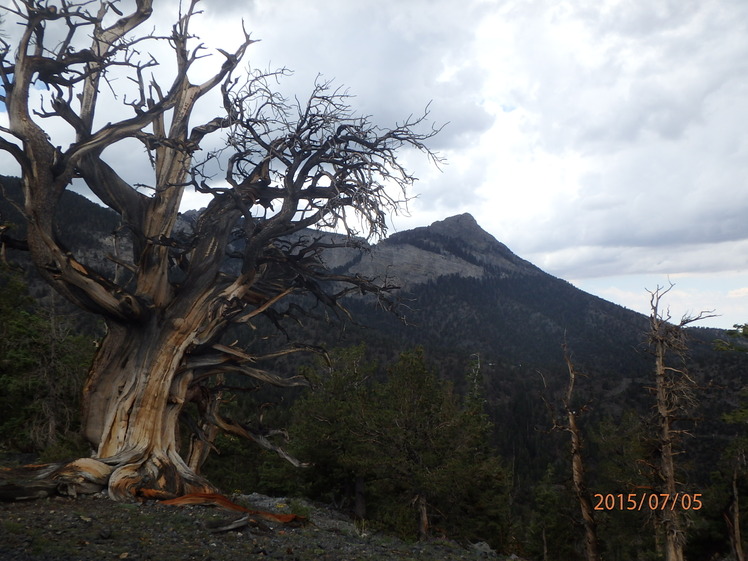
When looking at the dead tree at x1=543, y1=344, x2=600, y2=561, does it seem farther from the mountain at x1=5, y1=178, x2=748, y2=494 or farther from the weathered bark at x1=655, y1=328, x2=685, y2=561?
the weathered bark at x1=655, y1=328, x2=685, y2=561

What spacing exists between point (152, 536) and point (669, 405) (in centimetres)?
1241

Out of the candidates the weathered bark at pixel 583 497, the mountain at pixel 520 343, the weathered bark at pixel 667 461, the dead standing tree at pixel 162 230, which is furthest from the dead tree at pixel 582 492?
the dead standing tree at pixel 162 230

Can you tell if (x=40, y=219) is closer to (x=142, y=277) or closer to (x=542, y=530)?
(x=142, y=277)

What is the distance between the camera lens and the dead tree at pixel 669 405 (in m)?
12.1

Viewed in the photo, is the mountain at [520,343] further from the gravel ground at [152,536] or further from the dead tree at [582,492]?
the gravel ground at [152,536]

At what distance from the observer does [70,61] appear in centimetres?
758

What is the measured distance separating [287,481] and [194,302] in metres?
18.1

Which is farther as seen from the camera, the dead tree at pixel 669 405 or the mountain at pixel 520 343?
the mountain at pixel 520 343

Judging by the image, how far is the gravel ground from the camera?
4.46m

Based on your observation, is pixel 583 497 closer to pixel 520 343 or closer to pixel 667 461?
pixel 667 461

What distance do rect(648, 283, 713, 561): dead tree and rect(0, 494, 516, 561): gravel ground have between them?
7804mm

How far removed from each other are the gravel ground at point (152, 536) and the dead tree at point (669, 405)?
7.80 meters

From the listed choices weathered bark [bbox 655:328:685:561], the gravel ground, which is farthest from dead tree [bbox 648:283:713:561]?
the gravel ground

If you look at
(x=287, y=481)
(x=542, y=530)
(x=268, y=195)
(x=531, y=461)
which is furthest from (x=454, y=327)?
(x=268, y=195)
